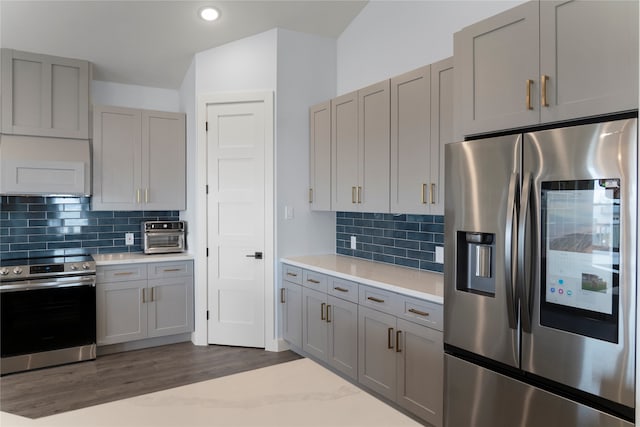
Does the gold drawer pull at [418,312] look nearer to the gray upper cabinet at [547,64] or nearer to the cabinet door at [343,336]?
the cabinet door at [343,336]

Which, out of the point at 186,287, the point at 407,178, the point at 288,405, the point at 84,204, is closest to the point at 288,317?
the point at 186,287

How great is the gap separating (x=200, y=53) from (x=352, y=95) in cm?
170

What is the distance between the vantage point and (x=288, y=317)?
13.4ft

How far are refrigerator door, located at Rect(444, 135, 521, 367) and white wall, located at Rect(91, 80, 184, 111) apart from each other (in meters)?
3.68

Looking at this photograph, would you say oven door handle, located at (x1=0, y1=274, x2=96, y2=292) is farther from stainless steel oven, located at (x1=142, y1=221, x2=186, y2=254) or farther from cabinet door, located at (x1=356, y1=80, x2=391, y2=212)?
cabinet door, located at (x1=356, y1=80, x2=391, y2=212)

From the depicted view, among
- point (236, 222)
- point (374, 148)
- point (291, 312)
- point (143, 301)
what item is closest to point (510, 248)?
point (374, 148)

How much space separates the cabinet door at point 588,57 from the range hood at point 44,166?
3854 mm

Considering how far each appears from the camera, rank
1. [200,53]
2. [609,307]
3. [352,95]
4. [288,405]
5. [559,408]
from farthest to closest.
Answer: [200,53]
[352,95]
[559,408]
[609,307]
[288,405]

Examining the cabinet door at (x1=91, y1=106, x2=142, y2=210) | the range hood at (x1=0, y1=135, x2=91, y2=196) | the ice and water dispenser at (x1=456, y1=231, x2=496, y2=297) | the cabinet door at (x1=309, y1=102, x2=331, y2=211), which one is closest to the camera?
the ice and water dispenser at (x1=456, y1=231, x2=496, y2=297)

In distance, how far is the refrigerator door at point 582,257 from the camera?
1.57m

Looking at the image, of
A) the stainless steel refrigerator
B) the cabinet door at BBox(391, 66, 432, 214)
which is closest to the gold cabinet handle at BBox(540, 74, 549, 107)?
the stainless steel refrigerator

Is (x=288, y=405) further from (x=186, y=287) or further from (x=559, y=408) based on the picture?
(x=186, y=287)

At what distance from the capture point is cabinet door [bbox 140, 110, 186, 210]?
4.49m

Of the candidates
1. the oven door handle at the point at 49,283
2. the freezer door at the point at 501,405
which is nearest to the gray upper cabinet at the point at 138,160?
the oven door handle at the point at 49,283
